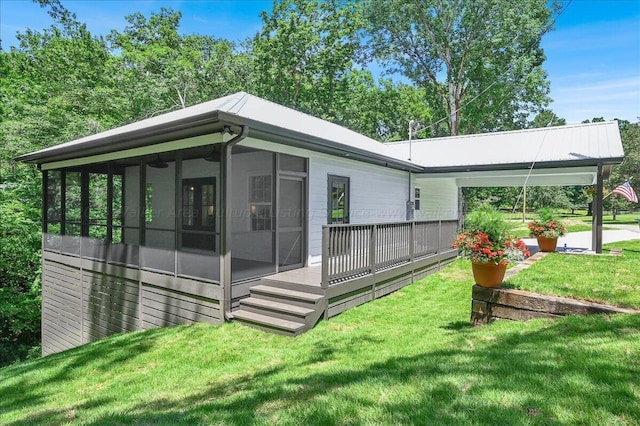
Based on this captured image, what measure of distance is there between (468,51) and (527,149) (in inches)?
558

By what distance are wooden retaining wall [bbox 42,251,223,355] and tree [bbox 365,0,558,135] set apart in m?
22.8

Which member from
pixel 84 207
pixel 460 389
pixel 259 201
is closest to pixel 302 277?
pixel 259 201

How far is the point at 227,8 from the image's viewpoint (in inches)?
941

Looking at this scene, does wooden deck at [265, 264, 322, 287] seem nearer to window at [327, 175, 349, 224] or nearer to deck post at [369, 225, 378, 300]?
deck post at [369, 225, 378, 300]

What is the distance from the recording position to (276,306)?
5266 millimetres

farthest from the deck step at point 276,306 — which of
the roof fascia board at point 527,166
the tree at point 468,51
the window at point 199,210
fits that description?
the tree at point 468,51

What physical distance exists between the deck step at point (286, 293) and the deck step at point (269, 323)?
365mm

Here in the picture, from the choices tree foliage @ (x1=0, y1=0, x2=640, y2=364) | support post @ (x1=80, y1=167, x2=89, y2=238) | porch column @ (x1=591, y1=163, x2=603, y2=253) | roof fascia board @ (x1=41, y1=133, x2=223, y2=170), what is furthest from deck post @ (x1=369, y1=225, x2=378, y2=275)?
tree foliage @ (x1=0, y1=0, x2=640, y2=364)

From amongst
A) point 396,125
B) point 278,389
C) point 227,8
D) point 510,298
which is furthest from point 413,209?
point 227,8

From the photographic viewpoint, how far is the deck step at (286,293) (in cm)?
523

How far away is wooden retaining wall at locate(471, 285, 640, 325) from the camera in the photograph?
382cm

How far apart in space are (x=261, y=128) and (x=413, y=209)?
8.33m

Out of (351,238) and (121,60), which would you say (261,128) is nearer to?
(351,238)

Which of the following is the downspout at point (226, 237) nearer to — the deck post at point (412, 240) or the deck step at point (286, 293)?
the deck step at point (286, 293)
